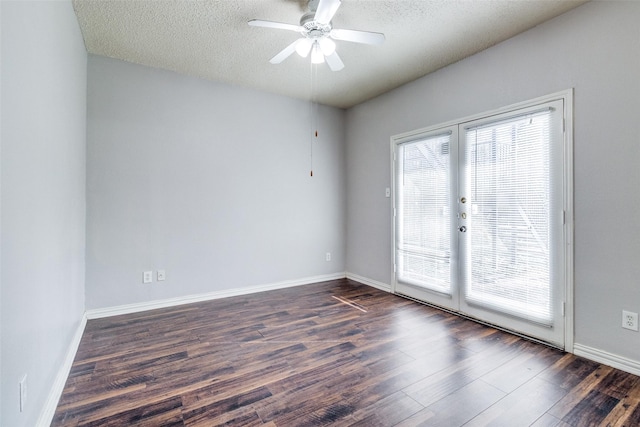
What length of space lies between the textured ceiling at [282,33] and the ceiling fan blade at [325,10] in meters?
0.32

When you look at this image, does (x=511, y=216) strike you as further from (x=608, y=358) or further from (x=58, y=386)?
(x=58, y=386)

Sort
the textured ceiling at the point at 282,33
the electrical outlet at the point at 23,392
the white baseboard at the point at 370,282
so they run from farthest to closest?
1. the white baseboard at the point at 370,282
2. the textured ceiling at the point at 282,33
3. the electrical outlet at the point at 23,392

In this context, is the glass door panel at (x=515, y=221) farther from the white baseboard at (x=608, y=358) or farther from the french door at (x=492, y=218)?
the white baseboard at (x=608, y=358)

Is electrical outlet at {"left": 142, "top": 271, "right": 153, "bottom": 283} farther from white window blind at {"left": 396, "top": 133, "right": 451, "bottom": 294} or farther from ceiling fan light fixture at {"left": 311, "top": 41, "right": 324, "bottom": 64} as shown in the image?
white window blind at {"left": 396, "top": 133, "right": 451, "bottom": 294}

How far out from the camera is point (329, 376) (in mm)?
2068

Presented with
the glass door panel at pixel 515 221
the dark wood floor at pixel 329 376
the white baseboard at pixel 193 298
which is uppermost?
the glass door panel at pixel 515 221

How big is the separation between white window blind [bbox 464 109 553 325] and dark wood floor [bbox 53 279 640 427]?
1.18 feet

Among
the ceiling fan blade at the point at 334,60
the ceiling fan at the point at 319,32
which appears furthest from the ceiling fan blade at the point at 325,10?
the ceiling fan blade at the point at 334,60

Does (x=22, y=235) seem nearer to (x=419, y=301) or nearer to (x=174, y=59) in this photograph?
(x=174, y=59)

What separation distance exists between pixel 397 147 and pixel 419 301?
6.34ft

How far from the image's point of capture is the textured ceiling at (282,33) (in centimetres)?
235

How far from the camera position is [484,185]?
2959mm

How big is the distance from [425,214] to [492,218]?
0.80 m

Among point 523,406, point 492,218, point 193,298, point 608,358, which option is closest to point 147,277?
point 193,298
